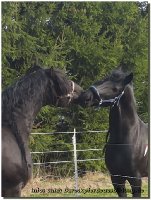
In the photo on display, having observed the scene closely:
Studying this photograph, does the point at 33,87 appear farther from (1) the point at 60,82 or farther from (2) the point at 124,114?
(2) the point at 124,114

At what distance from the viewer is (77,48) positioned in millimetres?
9125

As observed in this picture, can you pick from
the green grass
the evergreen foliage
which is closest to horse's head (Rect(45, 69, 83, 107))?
the green grass

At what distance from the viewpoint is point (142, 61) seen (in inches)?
373

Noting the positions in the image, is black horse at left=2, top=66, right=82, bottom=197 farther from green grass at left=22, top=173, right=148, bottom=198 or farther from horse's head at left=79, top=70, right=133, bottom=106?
green grass at left=22, top=173, right=148, bottom=198

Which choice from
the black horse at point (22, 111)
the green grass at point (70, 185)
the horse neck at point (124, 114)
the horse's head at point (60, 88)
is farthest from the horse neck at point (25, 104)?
the green grass at point (70, 185)

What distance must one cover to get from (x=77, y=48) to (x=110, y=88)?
4084mm

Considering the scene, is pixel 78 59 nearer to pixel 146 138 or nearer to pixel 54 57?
pixel 54 57

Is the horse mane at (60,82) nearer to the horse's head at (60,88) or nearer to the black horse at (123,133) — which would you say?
the horse's head at (60,88)

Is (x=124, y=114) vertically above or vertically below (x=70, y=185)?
above

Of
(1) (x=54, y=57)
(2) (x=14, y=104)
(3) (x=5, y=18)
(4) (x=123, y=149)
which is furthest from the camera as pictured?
(1) (x=54, y=57)

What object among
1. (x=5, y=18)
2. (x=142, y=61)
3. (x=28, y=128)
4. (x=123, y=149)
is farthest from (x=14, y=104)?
(x=142, y=61)

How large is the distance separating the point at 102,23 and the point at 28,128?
6.08m

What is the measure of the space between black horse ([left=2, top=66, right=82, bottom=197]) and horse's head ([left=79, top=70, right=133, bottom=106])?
2.70 ft

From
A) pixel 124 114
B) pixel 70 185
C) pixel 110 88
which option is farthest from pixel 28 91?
pixel 70 185
